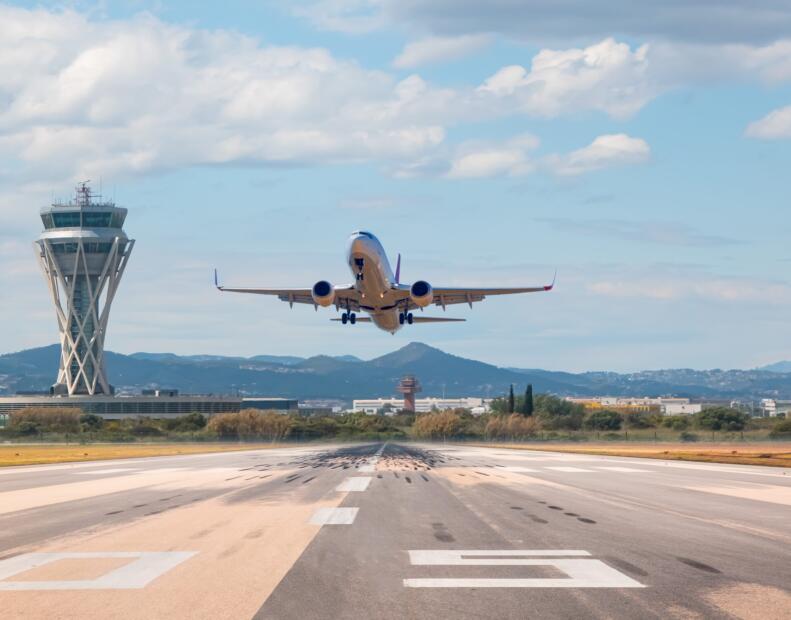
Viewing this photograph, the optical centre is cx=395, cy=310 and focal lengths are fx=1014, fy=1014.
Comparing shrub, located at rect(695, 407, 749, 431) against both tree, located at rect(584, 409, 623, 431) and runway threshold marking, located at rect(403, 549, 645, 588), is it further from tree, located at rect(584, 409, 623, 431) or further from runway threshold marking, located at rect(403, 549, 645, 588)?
runway threshold marking, located at rect(403, 549, 645, 588)

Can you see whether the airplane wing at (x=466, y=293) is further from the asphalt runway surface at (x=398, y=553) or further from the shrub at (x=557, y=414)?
the shrub at (x=557, y=414)

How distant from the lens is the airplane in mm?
47656

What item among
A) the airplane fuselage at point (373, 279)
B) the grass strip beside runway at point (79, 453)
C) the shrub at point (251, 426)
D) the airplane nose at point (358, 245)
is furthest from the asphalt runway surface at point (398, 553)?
the shrub at point (251, 426)

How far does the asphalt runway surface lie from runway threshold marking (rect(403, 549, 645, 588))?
36 millimetres

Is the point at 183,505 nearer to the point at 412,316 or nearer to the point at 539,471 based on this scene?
the point at 539,471

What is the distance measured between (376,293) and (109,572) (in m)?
38.9

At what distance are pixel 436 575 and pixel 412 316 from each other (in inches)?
1955

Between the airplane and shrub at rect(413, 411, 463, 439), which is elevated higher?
the airplane

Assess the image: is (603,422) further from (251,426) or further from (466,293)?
(466,293)

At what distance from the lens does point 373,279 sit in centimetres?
4959

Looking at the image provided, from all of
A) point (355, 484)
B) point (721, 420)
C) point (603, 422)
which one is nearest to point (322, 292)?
point (355, 484)

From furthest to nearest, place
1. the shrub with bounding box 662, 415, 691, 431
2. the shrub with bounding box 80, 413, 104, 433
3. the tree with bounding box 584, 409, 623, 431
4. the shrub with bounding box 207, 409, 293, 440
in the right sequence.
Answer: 1. the shrub with bounding box 80, 413, 104, 433
2. the tree with bounding box 584, 409, 623, 431
3. the shrub with bounding box 662, 415, 691, 431
4. the shrub with bounding box 207, 409, 293, 440

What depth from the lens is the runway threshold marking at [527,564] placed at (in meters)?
12.3

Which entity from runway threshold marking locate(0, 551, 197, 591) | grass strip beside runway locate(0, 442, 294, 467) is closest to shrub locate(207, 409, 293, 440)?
grass strip beside runway locate(0, 442, 294, 467)
